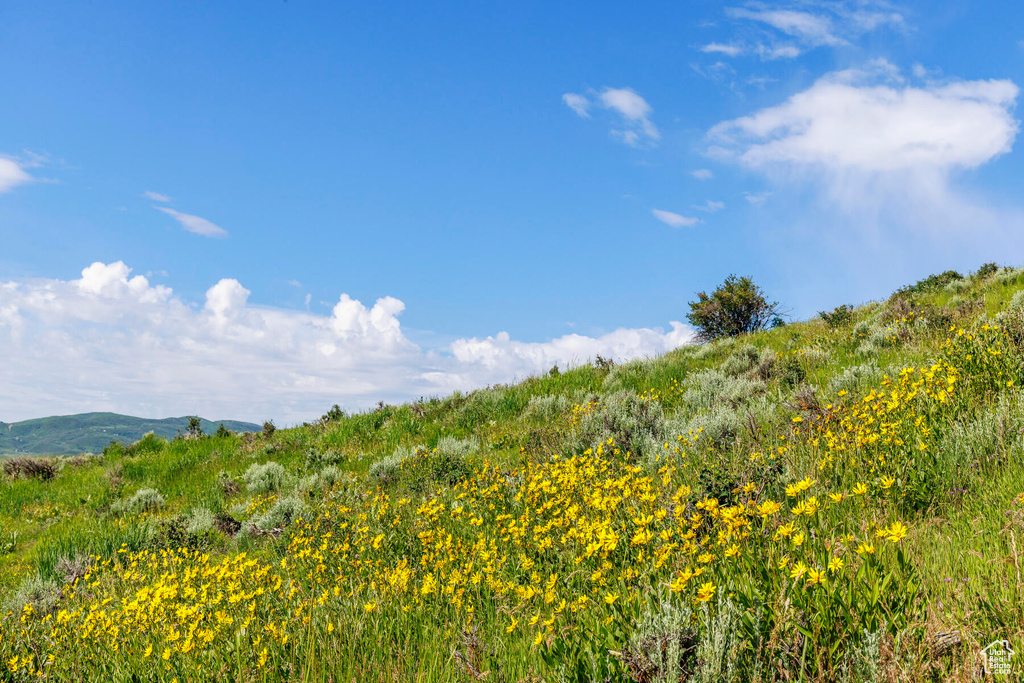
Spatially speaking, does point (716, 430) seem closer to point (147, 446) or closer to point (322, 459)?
point (322, 459)

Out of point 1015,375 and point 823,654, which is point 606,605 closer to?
point 823,654

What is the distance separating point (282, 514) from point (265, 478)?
3.57m

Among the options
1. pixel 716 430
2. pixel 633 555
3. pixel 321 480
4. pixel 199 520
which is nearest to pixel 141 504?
pixel 199 520

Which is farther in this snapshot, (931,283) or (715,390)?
(931,283)

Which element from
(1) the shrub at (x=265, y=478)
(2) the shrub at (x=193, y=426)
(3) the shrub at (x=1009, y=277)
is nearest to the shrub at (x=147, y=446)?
(2) the shrub at (x=193, y=426)

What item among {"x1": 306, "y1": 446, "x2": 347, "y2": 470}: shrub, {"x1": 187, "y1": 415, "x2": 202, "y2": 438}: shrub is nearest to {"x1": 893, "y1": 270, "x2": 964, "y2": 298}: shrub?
{"x1": 306, "y1": 446, "x2": 347, "y2": 470}: shrub

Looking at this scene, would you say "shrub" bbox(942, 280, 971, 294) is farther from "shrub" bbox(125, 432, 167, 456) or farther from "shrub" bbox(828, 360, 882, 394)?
"shrub" bbox(125, 432, 167, 456)

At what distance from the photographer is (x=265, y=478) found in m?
11.8

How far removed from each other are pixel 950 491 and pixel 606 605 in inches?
107

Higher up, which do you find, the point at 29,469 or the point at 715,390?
the point at 715,390

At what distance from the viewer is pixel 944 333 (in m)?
9.60

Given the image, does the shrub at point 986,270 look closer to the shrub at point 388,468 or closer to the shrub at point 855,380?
the shrub at point 855,380

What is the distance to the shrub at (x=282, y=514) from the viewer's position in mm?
8500

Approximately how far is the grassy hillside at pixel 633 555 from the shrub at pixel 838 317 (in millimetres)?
3353
